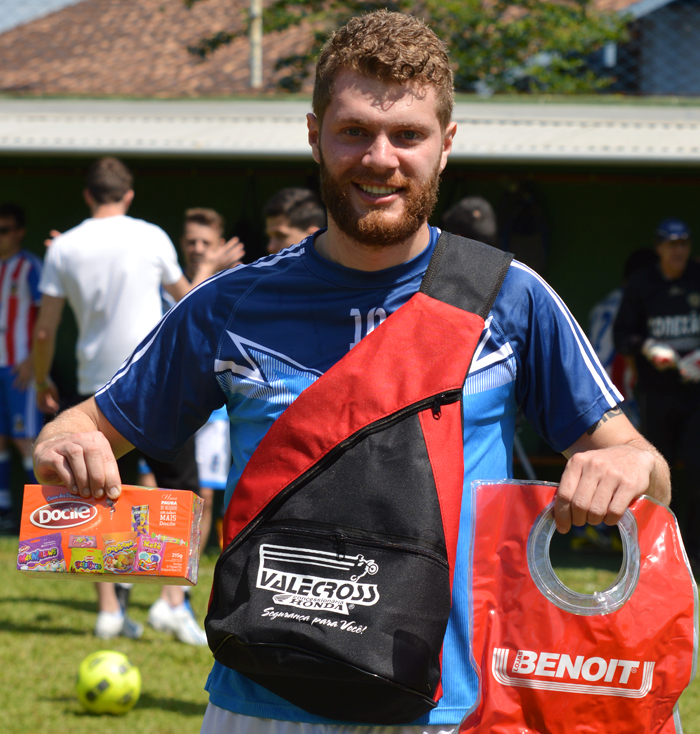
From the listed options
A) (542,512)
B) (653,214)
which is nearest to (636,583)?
(542,512)

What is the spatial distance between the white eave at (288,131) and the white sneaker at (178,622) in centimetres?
321

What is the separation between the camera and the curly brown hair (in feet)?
5.95

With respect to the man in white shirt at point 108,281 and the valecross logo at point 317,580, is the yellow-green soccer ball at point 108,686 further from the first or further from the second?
the valecross logo at point 317,580

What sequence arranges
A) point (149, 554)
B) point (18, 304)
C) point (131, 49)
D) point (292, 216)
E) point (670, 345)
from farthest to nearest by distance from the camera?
point (131, 49) → point (18, 304) → point (670, 345) → point (292, 216) → point (149, 554)

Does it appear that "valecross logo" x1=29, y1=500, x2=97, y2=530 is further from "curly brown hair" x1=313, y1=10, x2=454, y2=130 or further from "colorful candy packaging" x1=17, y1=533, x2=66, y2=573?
"curly brown hair" x1=313, y1=10, x2=454, y2=130

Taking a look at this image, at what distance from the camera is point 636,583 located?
1.65 m

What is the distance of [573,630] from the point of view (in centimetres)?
165

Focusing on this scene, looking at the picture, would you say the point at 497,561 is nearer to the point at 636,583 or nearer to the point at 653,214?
the point at 636,583

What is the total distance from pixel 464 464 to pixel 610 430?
285mm

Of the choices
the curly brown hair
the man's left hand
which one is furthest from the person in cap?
the man's left hand

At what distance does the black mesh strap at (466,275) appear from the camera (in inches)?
72.5

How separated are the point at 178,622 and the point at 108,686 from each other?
106 centimetres

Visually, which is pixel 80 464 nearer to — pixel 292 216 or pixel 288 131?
pixel 292 216

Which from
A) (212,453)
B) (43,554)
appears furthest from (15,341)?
(43,554)
